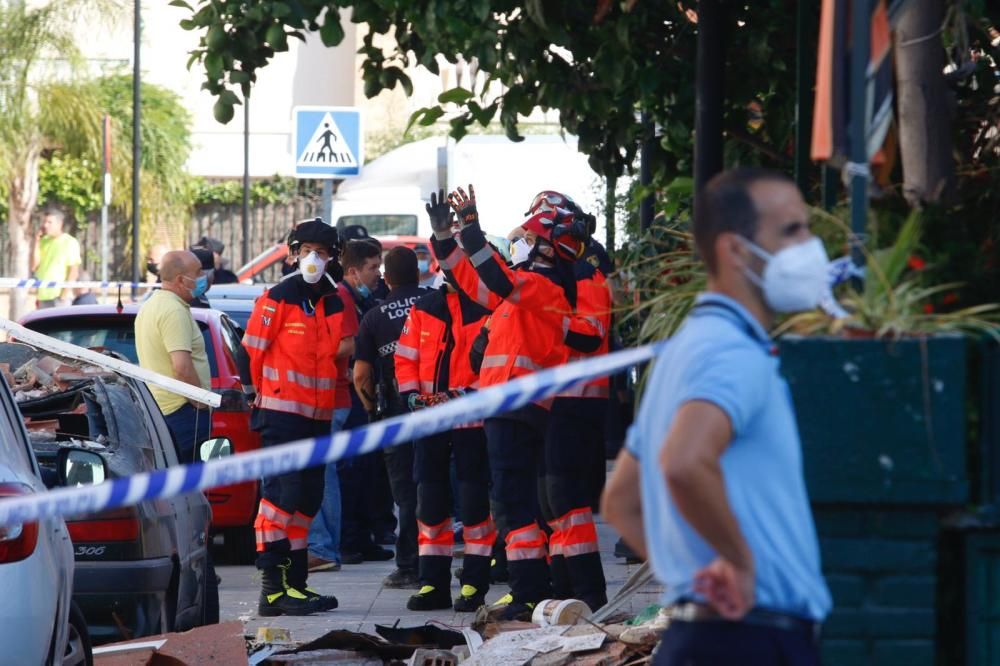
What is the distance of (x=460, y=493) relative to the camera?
9.94m

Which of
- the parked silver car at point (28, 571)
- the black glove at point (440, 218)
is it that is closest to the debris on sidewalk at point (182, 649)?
the parked silver car at point (28, 571)

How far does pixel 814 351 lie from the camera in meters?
4.46

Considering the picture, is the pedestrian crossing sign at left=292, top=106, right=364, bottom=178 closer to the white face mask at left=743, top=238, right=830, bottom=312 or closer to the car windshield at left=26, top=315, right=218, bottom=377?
the car windshield at left=26, top=315, right=218, bottom=377

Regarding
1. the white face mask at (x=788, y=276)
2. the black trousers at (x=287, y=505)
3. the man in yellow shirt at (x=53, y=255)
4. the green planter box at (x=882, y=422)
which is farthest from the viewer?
the man in yellow shirt at (x=53, y=255)

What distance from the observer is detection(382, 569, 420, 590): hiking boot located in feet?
35.5

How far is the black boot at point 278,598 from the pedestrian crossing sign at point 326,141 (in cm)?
591

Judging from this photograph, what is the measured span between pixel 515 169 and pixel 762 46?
52.3 ft

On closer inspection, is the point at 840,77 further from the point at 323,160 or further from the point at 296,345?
the point at 323,160

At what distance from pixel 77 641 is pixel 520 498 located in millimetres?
3087

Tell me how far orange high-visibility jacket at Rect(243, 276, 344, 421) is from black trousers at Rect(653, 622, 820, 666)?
A: 650 cm

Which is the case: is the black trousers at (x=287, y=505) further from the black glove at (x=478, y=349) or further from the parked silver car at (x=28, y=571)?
the parked silver car at (x=28, y=571)

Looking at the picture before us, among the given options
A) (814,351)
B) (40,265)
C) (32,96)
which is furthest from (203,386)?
(32,96)

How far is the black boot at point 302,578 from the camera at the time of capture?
9789 millimetres

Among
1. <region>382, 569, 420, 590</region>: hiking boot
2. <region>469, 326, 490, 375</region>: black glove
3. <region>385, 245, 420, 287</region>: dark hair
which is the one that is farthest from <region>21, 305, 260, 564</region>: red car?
<region>469, 326, 490, 375</region>: black glove
